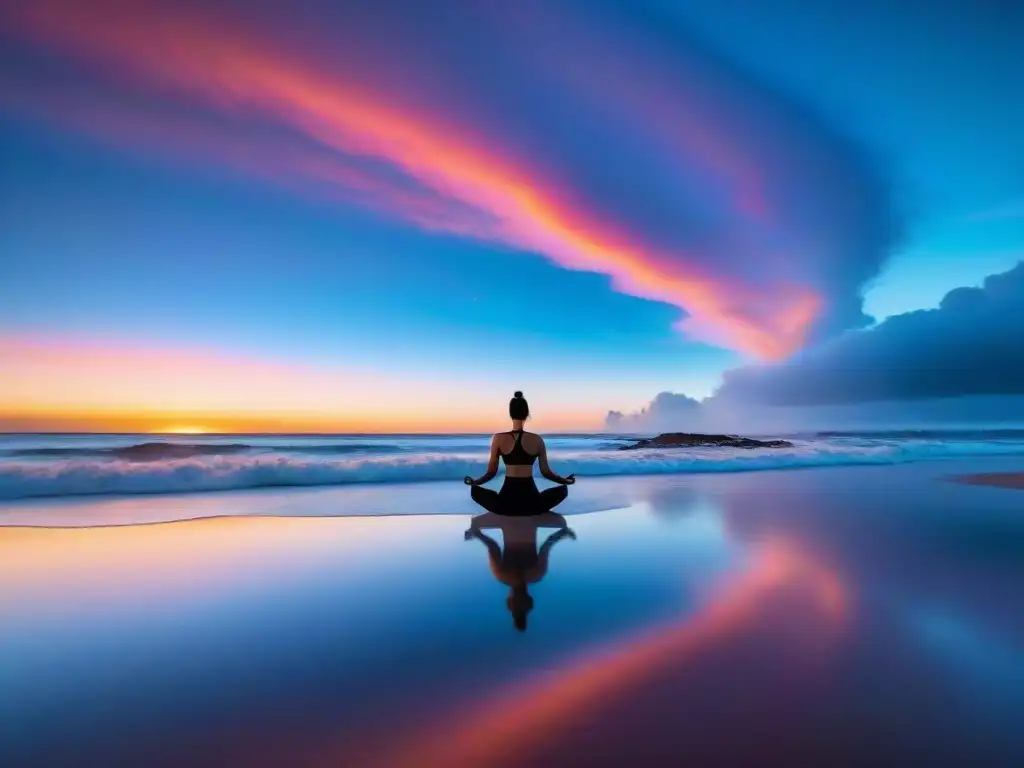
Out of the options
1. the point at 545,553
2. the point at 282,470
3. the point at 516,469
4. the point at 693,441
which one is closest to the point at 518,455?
the point at 516,469

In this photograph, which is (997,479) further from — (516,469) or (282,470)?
(282,470)

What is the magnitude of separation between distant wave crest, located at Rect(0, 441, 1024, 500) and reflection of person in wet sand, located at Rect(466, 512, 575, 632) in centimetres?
744

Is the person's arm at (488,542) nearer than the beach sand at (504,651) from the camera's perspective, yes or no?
No

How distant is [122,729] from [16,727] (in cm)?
54

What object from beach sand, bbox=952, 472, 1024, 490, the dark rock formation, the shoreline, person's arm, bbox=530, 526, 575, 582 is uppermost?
the dark rock formation

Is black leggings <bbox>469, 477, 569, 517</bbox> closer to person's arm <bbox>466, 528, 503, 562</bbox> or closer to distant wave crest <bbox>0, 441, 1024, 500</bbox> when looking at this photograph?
person's arm <bbox>466, 528, 503, 562</bbox>

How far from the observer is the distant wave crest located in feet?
41.8

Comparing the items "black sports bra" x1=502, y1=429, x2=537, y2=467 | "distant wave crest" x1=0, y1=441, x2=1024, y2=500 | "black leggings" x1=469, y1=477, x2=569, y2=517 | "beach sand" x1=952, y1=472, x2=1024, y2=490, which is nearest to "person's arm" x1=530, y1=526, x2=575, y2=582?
"black leggings" x1=469, y1=477, x2=569, y2=517

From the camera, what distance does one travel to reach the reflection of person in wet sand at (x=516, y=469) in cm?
935

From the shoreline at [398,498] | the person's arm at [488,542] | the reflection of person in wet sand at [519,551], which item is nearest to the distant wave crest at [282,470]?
the shoreline at [398,498]

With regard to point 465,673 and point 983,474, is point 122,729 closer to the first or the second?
point 465,673

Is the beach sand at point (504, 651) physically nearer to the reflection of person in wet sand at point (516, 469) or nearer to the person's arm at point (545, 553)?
the person's arm at point (545, 553)

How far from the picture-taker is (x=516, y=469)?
9.52 m

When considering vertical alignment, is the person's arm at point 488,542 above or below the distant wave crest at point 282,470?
below
